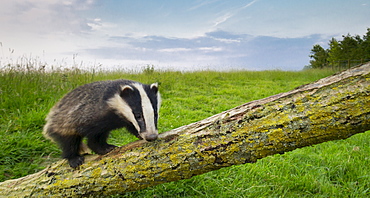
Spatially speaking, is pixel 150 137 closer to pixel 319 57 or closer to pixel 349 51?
pixel 349 51

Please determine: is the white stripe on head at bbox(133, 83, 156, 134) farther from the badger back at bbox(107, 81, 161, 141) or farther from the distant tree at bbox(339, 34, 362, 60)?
the distant tree at bbox(339, 34, 362, 60)

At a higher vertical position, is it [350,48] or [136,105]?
[350,48]

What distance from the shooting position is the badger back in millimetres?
2779

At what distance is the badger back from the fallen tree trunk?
22 cm

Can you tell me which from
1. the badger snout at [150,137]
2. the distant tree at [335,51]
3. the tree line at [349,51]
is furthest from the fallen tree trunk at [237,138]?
the distant tree at [335,51]

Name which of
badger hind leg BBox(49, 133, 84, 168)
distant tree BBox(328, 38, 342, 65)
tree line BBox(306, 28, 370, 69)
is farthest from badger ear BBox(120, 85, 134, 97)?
distant tree BBox(328, 38, 342, 65)

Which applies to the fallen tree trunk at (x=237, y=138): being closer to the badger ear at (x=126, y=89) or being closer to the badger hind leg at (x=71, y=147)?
the badger hind leg at (x=71, y=147)

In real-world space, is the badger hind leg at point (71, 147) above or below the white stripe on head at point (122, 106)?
below

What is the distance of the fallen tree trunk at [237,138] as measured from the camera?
2.14 meters

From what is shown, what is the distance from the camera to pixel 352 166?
3938 mm

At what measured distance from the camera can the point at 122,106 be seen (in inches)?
119

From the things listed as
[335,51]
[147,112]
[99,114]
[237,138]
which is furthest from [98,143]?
[335,51]

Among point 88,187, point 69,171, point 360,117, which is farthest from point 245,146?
point 69,171

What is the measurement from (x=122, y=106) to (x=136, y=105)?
182 millimetres
